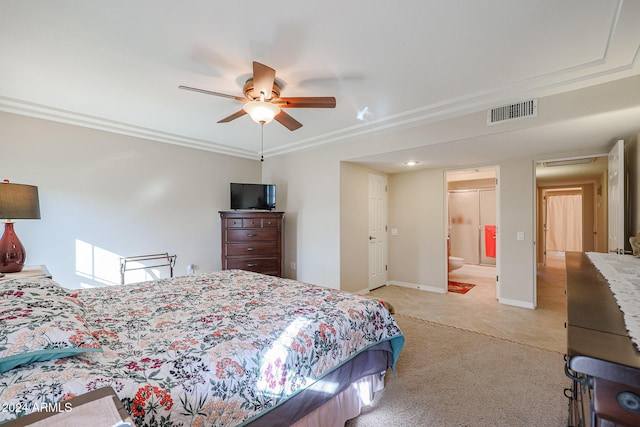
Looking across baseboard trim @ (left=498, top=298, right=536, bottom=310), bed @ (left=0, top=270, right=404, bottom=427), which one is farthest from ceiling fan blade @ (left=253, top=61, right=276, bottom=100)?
baseboard trim @ (left=498, top=298, right=536, bottom=310)

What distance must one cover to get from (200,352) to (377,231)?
4218mm

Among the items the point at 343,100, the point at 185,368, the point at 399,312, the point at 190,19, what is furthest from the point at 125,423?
the point at 399,312

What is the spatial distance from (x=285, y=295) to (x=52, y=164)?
3.40 m

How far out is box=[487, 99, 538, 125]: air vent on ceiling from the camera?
8.63ft

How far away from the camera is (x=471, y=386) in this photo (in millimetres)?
2090

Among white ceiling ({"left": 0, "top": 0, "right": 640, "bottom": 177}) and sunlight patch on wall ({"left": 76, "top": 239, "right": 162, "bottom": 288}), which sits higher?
white ceiling ({"left": 0, "top": 0, "right": 640, "bottom": 177})

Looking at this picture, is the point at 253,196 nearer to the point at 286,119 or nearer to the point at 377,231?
the point at 377,231

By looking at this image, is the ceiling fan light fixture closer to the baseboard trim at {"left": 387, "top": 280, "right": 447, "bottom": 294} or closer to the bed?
the bed

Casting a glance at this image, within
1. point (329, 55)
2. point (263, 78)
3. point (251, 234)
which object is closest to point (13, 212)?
point (263, 78)

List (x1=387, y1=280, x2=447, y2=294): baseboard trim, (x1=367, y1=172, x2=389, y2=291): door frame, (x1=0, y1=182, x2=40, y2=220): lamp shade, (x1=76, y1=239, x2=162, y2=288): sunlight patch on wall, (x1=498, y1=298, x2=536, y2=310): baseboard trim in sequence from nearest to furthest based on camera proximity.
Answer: (x1=0, y1=182, x2=40, y2=220): lamp shade, (x1=76, y1=239, x2=162, y2=288): sunlight patch on wall, (x1=498, y1=298, x2=536, y2=310): baseboard trim, (x1=387, y1=280, x2=447, y2=294): baseboard trim, (x1=367, y1=172, x2=389, y2=291): door frame

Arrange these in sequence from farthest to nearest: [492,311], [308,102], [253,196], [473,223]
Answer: [473,223] < [253,196] < [492,311] < [308,102]

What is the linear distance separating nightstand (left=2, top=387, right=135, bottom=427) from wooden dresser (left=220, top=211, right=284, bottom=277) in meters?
3.79

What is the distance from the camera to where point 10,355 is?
0.88m

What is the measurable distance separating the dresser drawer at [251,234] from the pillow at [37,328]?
297 centimetres
